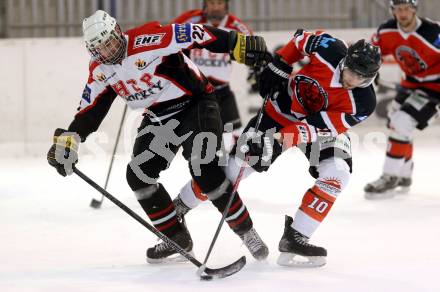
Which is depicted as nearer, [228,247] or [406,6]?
[228,247]

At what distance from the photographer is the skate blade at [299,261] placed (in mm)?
3250

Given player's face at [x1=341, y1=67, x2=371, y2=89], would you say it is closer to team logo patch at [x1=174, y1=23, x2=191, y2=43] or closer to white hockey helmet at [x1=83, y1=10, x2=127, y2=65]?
team logo patch at [x1=174, y1=23, x2=191, y2=43]

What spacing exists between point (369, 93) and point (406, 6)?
158 centimetres

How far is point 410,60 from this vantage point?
16.1 feet

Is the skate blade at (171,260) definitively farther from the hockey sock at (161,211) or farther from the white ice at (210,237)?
the hockey sock at (161,211)

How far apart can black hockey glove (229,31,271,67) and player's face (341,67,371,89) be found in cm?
34

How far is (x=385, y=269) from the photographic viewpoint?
10.5 feet

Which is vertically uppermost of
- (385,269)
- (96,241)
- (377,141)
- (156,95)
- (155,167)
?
(156,95)

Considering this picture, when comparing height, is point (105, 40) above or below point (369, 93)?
above

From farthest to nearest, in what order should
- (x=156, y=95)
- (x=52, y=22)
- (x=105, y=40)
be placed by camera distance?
(x=52, y=22), (x=156, y=95), (x=105, y=40)

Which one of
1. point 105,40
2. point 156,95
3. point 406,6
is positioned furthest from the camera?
point 406,6

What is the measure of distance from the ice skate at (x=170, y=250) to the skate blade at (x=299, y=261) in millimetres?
385

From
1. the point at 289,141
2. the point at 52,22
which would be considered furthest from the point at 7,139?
the point at 289,141

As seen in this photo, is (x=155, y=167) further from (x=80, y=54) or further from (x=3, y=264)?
(x=80, y=54)
